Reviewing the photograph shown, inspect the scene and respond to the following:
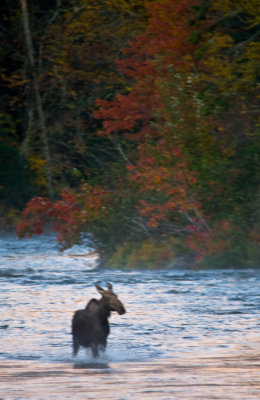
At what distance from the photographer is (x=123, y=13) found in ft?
120

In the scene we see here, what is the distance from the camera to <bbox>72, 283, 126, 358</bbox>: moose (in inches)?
487

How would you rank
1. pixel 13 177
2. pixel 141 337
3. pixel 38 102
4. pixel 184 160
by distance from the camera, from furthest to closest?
pixel 13 177
pixel 38 102
pixel 184 160
pixel 141 337

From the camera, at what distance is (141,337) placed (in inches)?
568

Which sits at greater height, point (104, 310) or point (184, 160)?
point (184, 160)

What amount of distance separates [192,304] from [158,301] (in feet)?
2.85

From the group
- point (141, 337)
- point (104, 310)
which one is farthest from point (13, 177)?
point (104, 310)

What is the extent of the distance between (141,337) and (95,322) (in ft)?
7.19

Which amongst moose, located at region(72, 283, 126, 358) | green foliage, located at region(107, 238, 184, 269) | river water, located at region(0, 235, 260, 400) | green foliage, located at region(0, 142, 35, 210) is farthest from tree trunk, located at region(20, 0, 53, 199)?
moose, located at region(72, 283, 126, 358)

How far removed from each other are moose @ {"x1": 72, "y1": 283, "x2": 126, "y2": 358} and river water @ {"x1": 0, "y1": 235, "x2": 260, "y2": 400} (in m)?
0.20

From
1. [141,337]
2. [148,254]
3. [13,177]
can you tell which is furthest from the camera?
[13,177]

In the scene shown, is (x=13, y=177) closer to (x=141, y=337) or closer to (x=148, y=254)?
(x=148, y=254)

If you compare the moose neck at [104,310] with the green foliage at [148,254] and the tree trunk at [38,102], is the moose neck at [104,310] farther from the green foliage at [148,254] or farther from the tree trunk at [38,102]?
the tree trunk at [38,102]

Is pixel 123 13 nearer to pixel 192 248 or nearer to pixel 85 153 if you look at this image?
pixel 85 153

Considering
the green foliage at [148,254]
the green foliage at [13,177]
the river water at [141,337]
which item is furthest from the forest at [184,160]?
the green foliage at [13,177]
